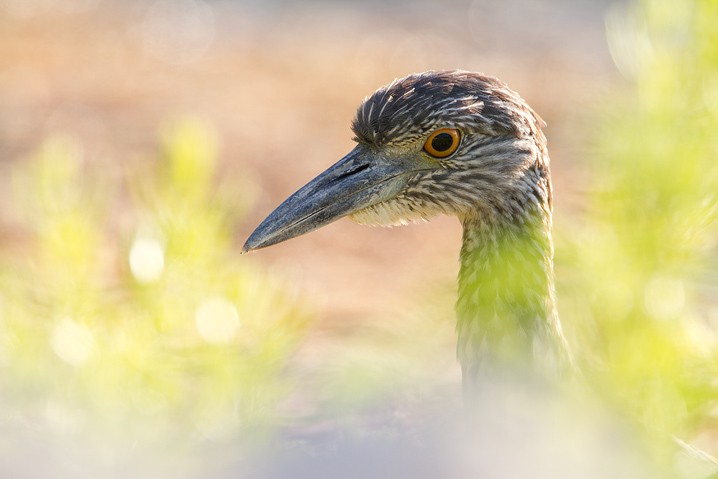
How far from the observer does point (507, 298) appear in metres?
3.80

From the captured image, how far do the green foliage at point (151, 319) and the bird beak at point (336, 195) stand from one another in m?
0.24

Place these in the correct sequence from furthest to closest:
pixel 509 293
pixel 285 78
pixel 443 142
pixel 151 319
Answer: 1. pixel 285 78
2. pixel 443 142
3. pixel 509 293
4. pixel 151 319

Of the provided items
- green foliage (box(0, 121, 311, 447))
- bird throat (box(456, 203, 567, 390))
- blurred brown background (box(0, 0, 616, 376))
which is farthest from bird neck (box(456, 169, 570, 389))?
blurred brown background (box(0, 0, 616, 376))

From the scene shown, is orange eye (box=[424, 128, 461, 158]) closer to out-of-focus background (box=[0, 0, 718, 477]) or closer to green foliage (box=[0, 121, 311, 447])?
out-of-focus background (box=[0, 0, 718, 477])

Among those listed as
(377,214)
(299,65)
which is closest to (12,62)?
(299,65)

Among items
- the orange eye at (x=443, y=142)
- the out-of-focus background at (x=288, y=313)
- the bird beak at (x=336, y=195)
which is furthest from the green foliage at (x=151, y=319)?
the orange eye at (x=443, y=142)

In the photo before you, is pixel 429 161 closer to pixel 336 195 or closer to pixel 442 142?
pixel 442 142

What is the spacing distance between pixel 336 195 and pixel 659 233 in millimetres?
1700

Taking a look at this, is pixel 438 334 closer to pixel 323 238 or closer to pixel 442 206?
pixel 442 206

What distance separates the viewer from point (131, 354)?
343cm

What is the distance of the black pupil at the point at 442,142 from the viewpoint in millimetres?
3983

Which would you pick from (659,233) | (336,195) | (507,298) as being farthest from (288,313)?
(659,233)

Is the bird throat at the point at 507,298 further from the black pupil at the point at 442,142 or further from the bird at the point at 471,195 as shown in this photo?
the black pupil at the point at 442,142

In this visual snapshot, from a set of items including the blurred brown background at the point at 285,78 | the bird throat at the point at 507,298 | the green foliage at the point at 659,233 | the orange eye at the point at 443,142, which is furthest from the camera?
the blurred brown background at the point at 285,78
